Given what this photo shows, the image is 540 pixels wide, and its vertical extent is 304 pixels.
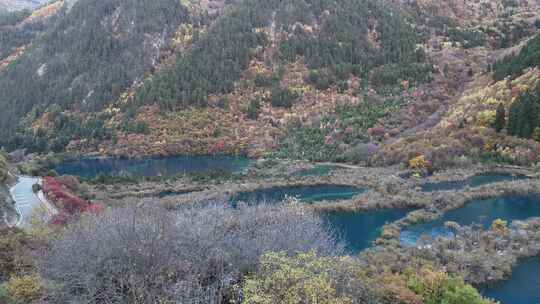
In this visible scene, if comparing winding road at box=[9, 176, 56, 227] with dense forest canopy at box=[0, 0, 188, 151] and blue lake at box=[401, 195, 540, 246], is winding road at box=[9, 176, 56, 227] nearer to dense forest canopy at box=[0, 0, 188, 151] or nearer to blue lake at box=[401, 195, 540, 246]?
blue lake at box=[401, 195, 540, 246]

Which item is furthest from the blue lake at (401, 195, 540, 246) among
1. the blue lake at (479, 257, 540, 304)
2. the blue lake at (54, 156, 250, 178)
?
the blue lake at (54, 156, 250, 178)

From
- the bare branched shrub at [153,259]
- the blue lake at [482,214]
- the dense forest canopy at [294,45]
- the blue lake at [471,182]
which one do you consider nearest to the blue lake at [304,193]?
the blue lake at [471,182]

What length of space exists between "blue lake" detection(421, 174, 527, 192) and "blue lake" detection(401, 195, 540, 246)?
6.18 m

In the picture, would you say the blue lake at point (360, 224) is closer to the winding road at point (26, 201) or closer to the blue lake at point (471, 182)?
the blue lake at point (471, 182)

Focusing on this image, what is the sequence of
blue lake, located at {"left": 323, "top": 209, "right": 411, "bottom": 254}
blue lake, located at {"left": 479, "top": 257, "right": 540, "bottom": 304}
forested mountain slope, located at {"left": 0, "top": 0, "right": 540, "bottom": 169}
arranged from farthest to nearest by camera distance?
forested mountain slope, located at {"left": 0, "top": 0, "right": 540, "bottom": 169} < blue lake, located at {"left": 323, "top": 209, "right": 411, "bottom": 254} < blue lake, located at {"left": 479, "top": 257, "right": 540, "bottom": 304}

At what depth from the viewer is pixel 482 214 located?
53406mm

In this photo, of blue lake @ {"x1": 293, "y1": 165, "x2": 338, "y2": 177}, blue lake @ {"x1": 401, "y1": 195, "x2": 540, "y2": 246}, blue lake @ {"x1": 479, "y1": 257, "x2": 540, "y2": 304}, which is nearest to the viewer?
blue lake @ {"x1": 479, "y1": 257, "x2": 540, "y2": 304}

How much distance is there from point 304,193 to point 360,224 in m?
16.6

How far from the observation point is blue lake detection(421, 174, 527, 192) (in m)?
64.1

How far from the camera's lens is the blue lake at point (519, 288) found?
36.0 metres

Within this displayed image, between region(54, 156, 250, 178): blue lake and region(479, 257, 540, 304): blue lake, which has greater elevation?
region(479, 257, 540, 304): blue lake

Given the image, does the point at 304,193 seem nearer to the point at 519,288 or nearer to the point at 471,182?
the point at 471,182

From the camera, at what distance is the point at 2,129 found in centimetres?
13350

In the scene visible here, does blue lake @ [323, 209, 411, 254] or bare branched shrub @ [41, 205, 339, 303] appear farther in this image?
blue lake @ [323, 209, 411, 254]
